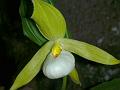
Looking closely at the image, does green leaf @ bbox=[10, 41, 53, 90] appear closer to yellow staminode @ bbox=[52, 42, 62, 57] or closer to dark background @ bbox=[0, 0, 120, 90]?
yellow staminode @ bbox=[52, 42, 62, 57]

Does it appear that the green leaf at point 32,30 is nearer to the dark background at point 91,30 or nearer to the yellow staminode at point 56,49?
the yellow staminode at point 56,49

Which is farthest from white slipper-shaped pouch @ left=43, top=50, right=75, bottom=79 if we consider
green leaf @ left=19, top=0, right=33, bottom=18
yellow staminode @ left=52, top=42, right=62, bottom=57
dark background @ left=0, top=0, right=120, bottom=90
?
dark background @ left=0, top=0, right=120, bottom=90

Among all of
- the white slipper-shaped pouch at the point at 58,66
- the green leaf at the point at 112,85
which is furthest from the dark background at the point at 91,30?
the white slipper-shaped pouch at the point at 58,66

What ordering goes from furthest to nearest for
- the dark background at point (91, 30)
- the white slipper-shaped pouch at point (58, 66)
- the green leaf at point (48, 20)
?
the dark background at point (91, 30) → the white slipper-shaped pouch at point (58, 66) → the green leaf at point (48, 20)

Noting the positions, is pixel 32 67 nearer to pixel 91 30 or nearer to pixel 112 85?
pixel 112 85

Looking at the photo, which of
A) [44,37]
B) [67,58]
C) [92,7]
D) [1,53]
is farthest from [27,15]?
[1,53]

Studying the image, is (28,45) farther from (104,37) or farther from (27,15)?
(27,15)

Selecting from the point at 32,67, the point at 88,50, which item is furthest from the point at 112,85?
the point at 32,67

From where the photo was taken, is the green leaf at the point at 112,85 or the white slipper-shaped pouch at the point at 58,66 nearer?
the white slipper-shaped pouch at the point at 58,66
